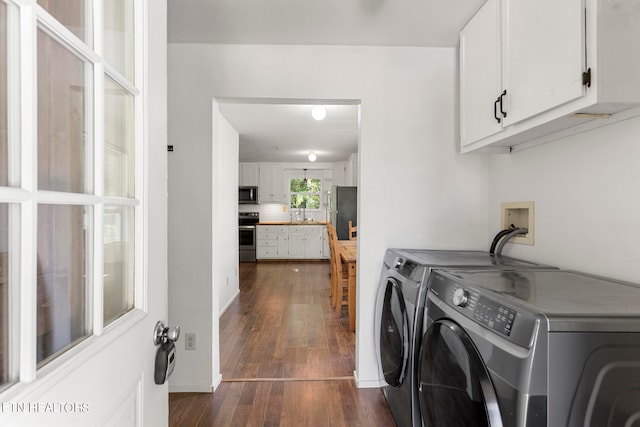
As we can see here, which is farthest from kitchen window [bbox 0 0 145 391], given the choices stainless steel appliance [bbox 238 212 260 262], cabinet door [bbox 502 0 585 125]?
stainless steel appliance [bbox 238 212 260 262]

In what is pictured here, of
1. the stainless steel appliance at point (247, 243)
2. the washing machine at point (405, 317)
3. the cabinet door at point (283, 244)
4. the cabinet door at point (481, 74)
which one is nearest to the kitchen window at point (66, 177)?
the washing machine at point (405, 317)

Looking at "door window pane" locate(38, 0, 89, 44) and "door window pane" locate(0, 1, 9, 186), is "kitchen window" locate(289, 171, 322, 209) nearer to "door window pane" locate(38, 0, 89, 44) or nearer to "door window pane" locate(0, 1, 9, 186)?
"door window pane" locate(38, 0, 89, 44)

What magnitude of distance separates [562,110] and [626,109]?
0.21 m

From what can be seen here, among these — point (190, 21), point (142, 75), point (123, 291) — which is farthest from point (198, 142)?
point (123, 291)

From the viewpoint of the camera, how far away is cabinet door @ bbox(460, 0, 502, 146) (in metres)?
1.54

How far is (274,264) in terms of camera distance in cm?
709

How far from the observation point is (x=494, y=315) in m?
0.88

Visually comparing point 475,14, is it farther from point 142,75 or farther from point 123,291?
point 123,291

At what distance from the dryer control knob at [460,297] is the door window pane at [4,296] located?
107 centimetres

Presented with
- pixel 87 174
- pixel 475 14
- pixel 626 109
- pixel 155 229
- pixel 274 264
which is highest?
pixel 475 14

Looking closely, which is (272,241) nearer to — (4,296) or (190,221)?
(190,221)

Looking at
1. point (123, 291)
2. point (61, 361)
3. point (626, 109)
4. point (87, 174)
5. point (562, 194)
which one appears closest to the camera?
point (61, 361)

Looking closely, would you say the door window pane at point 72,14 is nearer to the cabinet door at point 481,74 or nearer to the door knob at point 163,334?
the door knob at point 163,334

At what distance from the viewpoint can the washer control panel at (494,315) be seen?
0.82 m
